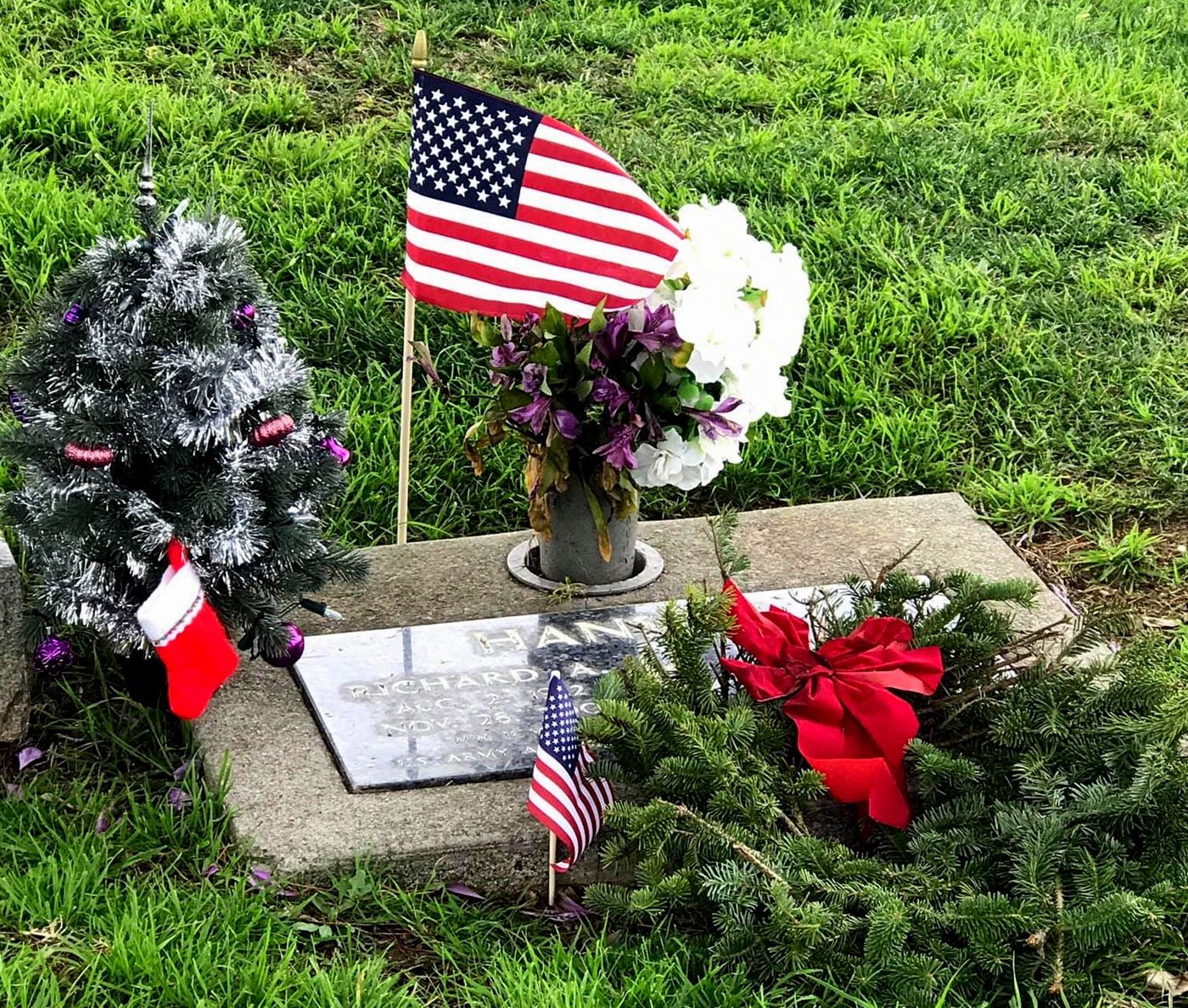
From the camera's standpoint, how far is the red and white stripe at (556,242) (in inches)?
123

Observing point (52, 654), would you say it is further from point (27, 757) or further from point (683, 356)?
point (683, 356)

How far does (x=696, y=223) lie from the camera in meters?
3.19

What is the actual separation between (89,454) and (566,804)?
3.52 feet

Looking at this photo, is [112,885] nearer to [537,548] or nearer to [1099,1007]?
[537,548]

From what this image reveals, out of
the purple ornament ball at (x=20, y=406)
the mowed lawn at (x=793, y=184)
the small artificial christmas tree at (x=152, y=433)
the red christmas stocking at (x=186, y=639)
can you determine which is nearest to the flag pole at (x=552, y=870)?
Answer: the red christmas stocking at (x=186, y=639)

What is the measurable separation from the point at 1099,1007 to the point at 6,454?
7.04ft

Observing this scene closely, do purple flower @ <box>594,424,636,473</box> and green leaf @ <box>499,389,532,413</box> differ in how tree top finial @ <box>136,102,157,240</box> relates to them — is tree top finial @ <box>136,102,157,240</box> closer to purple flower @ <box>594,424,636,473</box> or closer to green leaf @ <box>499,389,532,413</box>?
green leaf @ <box>499,389,532,413</box>

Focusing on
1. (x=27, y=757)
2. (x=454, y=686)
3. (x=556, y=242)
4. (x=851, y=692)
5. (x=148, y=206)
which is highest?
(x=148, y=206)

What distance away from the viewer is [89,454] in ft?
9.16

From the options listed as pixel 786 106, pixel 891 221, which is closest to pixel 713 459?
pixel 891 221

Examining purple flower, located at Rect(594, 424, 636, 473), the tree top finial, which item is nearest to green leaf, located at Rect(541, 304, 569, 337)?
purple flower, located at Rect(594, 424, 636, 473)

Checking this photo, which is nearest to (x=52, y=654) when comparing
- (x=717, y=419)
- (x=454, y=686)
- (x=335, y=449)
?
(x=335, y=449)

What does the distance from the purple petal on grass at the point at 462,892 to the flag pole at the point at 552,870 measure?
5.1 inches

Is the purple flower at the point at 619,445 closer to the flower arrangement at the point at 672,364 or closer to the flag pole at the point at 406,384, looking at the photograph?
the flower arrangement at the point at 672,364
